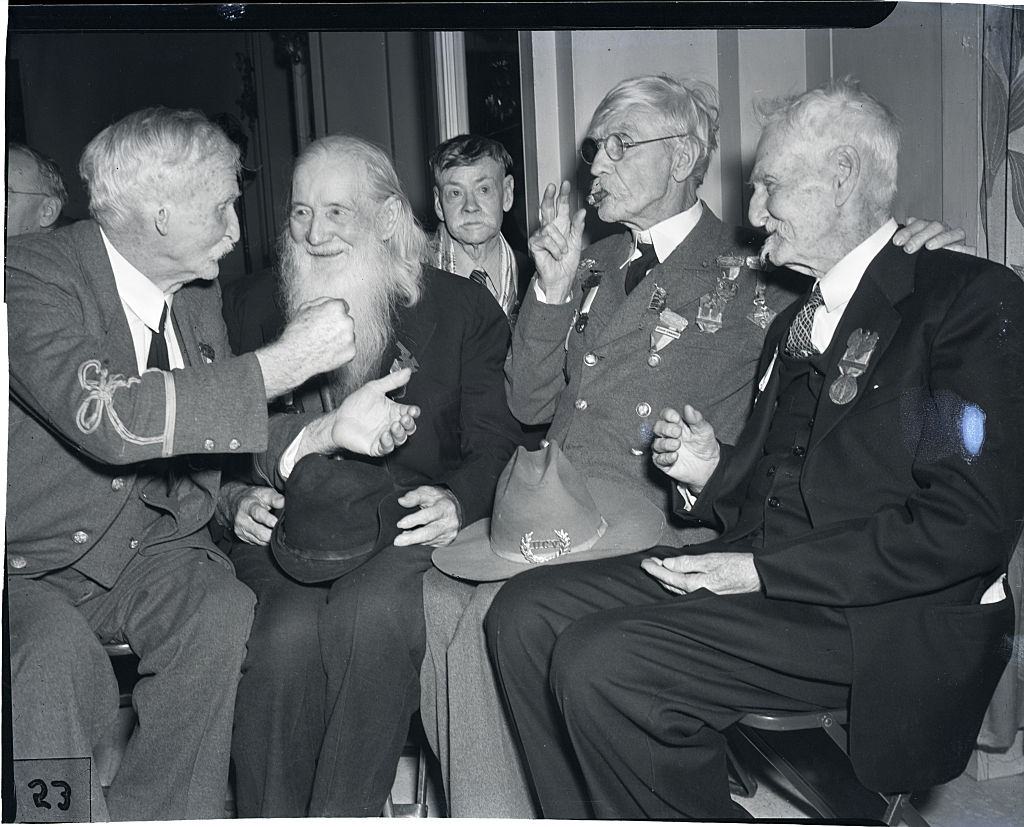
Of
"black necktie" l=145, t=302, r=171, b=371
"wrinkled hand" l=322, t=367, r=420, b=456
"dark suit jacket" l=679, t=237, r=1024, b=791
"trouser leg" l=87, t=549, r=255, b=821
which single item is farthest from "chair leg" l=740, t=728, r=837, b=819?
"black necktie" l=145, t=302, r=171, b=371

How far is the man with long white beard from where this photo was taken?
2.34m

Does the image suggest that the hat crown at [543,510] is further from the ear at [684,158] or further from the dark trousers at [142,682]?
the ear at [684,158]

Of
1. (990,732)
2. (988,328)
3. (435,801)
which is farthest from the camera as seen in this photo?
(435,801)

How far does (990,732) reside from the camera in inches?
95.2

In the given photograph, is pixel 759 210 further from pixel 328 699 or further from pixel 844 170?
pixel 328 699

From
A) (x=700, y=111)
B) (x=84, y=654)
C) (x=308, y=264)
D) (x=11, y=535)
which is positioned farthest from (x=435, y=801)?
(x=700, y=111)

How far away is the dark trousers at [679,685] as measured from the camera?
2107 mm

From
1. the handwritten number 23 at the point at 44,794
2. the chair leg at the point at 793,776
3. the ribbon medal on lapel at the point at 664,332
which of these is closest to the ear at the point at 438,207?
the ribbon medal on lapel at the point at 664,332

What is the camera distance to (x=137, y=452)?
87.5 inches

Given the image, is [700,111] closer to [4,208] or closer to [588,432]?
[588,432]

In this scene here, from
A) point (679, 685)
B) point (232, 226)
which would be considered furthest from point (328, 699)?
point (232, 226)

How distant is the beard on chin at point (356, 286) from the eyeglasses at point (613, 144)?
618 mm

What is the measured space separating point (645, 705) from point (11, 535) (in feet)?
4.77

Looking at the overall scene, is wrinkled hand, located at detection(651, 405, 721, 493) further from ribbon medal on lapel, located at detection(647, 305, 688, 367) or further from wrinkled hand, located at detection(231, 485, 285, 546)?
wrinkled hand, located at detection(231, 485, 285, 546)
